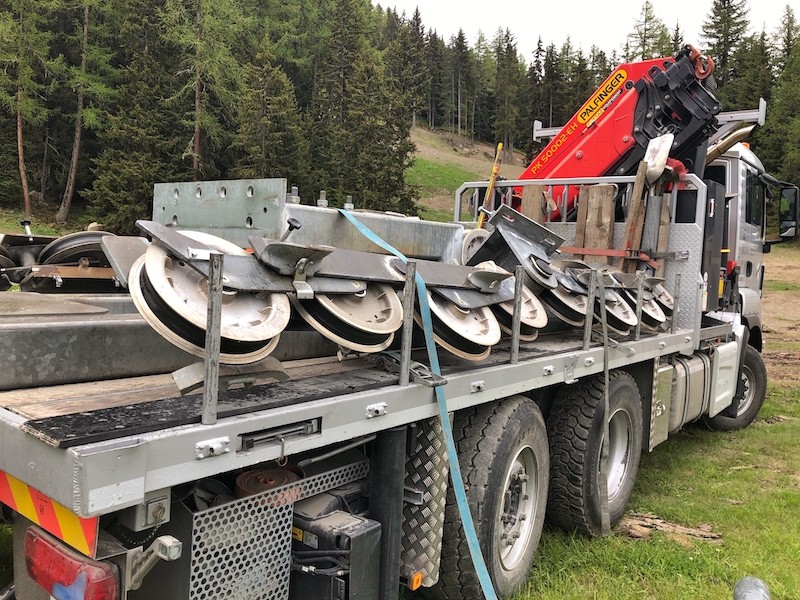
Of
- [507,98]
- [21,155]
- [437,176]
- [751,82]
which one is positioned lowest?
[21,155]

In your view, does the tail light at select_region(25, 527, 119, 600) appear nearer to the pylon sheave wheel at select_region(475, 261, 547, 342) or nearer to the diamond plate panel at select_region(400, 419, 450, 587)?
the diamond plate panel at select_region(400, 419, 450, 587)

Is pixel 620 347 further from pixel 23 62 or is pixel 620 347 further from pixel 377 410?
pixel 23 62

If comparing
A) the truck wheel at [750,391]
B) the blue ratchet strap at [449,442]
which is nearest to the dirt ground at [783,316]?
the truck wheel at [750,391]

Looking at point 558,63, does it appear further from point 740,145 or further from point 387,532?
point 387,532

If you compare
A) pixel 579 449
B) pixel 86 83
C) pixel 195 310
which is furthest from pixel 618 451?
pixel 86 83

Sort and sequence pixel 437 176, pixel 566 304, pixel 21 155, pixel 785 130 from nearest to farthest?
pixel 566 304
pixel 21 155
pixel 785 130
pixel 437 176

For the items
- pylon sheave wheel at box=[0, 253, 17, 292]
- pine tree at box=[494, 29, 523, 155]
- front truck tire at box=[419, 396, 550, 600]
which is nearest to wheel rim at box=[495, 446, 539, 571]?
front truck tire at box=[419, 396, 550, 600]

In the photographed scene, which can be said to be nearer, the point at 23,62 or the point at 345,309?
the point at 345,309

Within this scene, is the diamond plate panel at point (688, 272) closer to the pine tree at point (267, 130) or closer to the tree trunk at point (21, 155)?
the pine tree at point (267, 130)

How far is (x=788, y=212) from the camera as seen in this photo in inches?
300

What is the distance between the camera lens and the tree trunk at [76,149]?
3209 cm

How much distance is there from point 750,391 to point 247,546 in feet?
23.3

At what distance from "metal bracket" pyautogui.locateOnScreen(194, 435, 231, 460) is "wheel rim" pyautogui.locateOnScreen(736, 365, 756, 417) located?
721 cm

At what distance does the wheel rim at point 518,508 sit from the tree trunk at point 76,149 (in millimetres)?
32311
